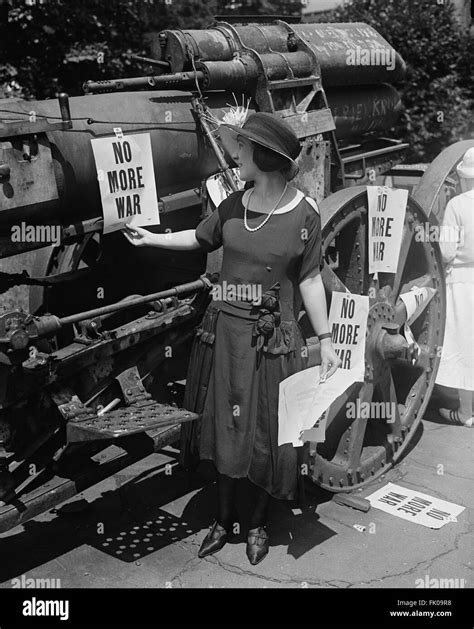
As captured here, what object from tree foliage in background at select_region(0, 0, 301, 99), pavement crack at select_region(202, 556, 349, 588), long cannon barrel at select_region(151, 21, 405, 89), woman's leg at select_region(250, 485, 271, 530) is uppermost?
tree foliage in background at select_region(0, 0, 301, 99)

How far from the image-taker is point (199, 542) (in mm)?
3521

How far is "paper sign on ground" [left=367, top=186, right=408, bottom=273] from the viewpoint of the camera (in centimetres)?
379

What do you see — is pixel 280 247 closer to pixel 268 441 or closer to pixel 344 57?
pixel 268 441

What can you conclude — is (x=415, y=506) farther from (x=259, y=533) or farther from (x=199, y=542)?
(x=199, y=542)

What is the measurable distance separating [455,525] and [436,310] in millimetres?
1169

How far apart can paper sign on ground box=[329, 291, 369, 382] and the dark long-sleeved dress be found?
40 cm

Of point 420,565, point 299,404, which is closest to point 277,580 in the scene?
point 420,565

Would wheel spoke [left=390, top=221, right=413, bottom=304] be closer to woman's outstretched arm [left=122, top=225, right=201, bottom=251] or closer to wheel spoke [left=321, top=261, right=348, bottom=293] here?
wheel spoke [left=321, top=261, right=348, bottom=293]

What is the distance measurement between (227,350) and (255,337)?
0.42ft

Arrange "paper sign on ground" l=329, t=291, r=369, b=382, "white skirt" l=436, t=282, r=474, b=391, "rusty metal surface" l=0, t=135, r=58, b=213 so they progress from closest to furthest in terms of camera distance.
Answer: "rusty metal surface" l=0, t=135, r=58, b=213 < "paper sign on ground" l=329, t=291, r=369, b=382 < "white skirt" l=436, t=282, r=474, b=391

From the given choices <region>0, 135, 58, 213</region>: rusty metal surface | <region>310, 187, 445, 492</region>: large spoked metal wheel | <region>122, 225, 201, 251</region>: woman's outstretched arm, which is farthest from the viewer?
<region>310, 187, 445, 492</region>: large spoked metal wheel

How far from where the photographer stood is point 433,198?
4539 mm

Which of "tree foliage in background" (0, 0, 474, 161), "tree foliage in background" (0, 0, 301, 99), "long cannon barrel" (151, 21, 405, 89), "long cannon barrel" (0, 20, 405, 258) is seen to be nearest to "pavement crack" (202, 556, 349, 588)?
"long cannon barrel" (0, 20, 405, 258)
